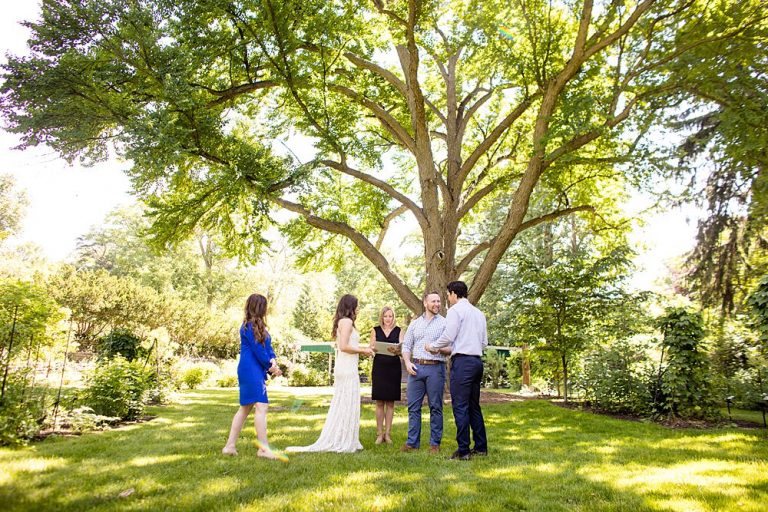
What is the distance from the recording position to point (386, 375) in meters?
6.38

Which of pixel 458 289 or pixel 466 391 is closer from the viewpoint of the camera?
pixel 466 391

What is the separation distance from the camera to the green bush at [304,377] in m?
20.9

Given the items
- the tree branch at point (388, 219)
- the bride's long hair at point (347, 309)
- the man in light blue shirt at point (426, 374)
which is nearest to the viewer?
the man in light blue shirt at point (426, 374)

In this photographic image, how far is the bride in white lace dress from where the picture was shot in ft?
19.0

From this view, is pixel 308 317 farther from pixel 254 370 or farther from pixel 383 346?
pixel 254 370

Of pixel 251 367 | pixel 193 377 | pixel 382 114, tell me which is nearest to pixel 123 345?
pixel 251 367

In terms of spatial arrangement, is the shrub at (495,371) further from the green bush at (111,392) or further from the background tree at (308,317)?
the green bush at (111,392)

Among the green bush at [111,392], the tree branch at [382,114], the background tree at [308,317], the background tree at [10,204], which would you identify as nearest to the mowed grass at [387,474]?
the green bush at [111,392]

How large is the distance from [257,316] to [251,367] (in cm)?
57

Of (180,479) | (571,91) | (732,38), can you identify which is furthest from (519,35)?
(180,479)

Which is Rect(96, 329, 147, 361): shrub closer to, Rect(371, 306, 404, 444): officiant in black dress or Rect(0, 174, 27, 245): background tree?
Rect(371, 306, 404, 444): officiant in black dress

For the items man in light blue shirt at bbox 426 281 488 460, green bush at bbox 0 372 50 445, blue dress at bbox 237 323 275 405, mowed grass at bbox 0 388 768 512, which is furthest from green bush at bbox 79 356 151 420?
man in light blue shirt at bbox 426 281 488 460

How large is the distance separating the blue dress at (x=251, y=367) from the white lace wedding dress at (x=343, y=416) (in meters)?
0.88

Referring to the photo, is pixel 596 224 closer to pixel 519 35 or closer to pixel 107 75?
pixel 519 35
